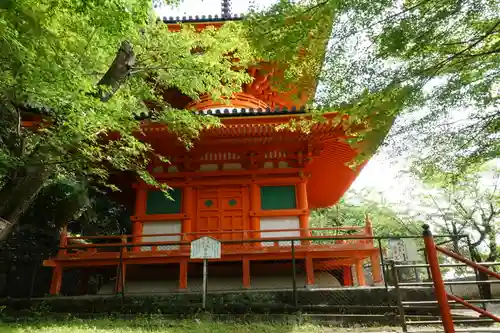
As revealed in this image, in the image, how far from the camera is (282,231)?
364 inches

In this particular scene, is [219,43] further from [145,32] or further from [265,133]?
[265,133]

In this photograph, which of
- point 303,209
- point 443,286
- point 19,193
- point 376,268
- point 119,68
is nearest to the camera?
point 443,286

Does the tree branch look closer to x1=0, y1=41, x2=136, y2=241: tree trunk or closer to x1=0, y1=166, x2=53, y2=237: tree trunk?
x1=0, y1=41, x2=136, y2=241: tree trunk

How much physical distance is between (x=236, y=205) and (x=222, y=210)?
0.41 m

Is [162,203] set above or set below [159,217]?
above

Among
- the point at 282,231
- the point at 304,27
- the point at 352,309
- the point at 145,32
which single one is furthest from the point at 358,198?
the point at 304,27

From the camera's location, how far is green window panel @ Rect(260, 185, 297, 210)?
9805mm

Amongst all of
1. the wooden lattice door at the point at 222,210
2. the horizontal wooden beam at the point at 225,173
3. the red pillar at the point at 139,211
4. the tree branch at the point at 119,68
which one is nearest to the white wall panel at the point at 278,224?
the wooden lattice door at the point at 222,210

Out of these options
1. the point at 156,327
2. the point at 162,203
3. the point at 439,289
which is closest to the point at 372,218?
the point at 162,203

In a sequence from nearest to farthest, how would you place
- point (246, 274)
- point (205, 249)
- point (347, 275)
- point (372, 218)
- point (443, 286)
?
point (443, 286), point (205, 249), point (246, 274), point (347, 275), point (372, 218)

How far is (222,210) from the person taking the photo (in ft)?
32.4

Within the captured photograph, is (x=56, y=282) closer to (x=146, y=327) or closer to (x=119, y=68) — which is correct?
(x=146, y=327)

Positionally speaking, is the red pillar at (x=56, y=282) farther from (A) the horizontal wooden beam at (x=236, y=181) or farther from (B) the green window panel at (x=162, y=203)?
(A) the horizontal wooden beam at (x=236, y=181)

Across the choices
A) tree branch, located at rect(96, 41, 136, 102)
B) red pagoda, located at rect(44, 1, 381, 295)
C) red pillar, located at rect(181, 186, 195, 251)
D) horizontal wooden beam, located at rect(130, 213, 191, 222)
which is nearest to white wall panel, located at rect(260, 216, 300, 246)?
red pagoda, located at rect(44, 1, 381, 295)
